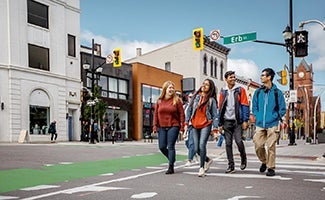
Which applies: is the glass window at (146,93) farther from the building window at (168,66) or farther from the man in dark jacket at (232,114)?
the man in dark jacket at (232,114)

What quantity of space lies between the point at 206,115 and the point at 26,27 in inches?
912

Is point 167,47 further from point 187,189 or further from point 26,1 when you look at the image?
point 187,189

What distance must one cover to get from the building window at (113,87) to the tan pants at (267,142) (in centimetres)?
2783

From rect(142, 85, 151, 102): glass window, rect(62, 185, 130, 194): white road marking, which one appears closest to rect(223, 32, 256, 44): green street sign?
rect(62, 185, 130, 194): white road marking

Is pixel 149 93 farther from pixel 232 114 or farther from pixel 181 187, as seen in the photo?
pixel 181 187

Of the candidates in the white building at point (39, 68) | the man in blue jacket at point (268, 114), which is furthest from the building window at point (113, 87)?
the man in blue jacket at point (268, 114)

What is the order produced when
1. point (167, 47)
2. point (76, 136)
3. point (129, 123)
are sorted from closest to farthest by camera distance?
1. point (76, 136)
2. point (129, 123)
3. point (167, 47)

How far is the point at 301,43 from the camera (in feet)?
47.3

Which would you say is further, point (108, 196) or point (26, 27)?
point (26, 27)

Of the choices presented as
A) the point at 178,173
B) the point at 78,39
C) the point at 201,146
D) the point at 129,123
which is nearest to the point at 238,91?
the point at 201,146

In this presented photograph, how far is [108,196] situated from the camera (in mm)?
5109

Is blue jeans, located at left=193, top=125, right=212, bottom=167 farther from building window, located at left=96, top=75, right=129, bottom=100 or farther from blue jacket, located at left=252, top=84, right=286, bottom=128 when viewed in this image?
building window, located at left=96, top=75, right=129, bottom=100

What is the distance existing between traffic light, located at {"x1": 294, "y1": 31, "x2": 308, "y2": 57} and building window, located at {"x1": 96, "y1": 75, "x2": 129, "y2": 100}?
2211cm

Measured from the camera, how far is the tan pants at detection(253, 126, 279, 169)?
690cm
